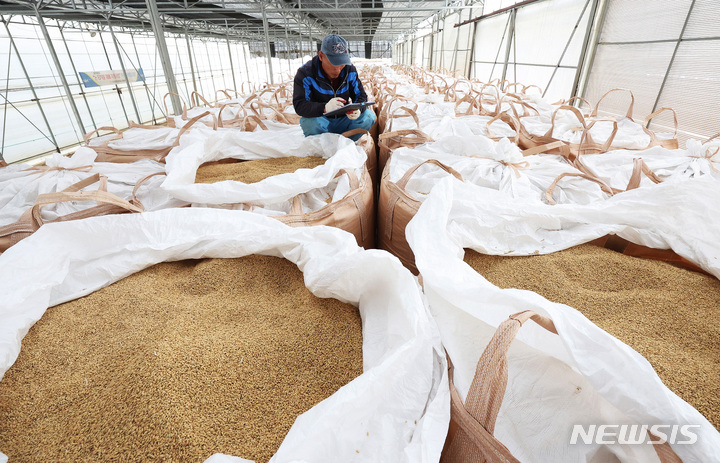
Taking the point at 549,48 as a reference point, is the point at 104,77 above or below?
below

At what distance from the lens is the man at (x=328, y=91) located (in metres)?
1.93

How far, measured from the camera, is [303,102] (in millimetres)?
2074

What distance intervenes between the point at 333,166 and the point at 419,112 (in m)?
1.85

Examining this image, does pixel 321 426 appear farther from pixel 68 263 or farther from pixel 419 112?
pixel 419 112

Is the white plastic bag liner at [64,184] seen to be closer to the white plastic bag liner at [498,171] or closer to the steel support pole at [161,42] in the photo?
the white plastic bag liner at [498,171]

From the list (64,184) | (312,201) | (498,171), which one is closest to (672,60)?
(498,171)

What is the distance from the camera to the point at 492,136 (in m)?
1.93

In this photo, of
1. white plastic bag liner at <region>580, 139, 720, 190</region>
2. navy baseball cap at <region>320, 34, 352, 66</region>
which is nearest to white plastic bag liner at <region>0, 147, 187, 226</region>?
navy baseball cap at <region>320, 34, 352, 66</region>

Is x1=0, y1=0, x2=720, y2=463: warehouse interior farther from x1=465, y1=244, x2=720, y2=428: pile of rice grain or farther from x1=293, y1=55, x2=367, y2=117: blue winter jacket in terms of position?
x1=293, y1=55, x2=367, y2=117: blue winter jacket

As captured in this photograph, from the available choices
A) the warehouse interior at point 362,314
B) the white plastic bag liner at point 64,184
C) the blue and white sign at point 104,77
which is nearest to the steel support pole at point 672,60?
the warehouse interior at point 362,314

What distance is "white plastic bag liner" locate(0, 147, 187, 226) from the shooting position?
3.64 ft

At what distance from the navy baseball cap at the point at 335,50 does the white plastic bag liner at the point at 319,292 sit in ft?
4.68

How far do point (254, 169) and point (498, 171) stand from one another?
1.10 m

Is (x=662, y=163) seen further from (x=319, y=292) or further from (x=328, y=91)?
(x=328, y=91)
